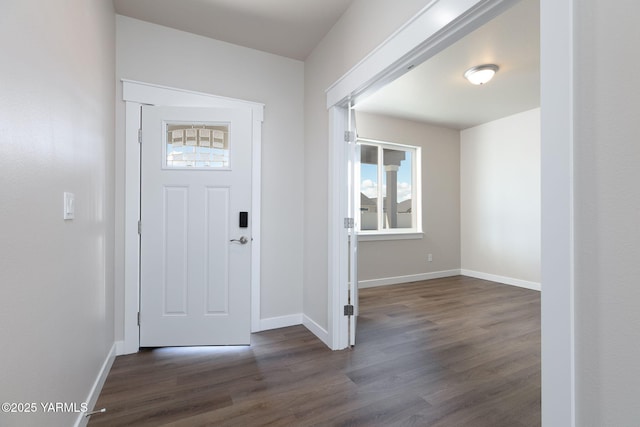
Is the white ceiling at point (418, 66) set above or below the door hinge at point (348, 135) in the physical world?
above

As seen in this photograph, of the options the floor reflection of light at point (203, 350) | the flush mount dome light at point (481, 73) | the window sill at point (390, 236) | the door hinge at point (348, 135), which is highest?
the flush mount dome light at point (481, 73)

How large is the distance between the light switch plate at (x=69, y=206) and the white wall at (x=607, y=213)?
2083mm

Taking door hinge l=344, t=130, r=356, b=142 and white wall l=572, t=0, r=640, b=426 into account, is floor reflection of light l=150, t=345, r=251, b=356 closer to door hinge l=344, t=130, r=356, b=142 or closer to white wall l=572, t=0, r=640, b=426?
door hinge l=344, t=130, r=356, b=142

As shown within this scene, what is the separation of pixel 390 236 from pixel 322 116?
2734 millimetres

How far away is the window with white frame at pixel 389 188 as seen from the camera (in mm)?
4957

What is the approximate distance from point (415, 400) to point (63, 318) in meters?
1.95

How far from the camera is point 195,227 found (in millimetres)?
2596

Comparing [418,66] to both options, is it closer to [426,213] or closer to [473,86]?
[473,86]

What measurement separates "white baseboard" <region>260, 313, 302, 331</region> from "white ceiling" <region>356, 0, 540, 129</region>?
275 centimetres

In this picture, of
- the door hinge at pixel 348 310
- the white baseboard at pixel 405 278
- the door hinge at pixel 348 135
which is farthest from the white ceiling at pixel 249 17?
the white baseboard at pixel 405 278

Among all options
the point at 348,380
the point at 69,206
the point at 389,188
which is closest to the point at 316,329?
the point at 348,380

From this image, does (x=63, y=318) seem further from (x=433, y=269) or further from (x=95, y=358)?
(x=433, y=269)

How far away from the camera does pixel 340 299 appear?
2.54 m

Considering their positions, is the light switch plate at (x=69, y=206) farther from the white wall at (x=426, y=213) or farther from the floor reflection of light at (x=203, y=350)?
the white wall at (x=426, y=213)
